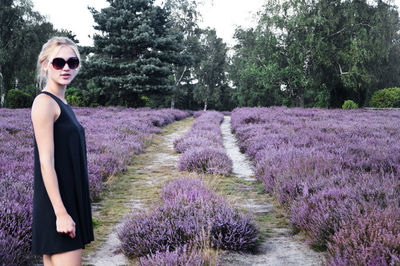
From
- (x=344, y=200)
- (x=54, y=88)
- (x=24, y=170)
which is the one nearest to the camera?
(x=54, y=88)

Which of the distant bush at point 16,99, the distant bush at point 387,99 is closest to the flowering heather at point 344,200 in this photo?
the distant bush at point 16,99

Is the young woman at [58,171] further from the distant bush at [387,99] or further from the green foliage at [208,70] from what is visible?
the green foliage at [208,70]

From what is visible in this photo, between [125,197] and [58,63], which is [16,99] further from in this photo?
[58,63]

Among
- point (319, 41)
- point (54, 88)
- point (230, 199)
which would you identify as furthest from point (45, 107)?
point (319, 41)

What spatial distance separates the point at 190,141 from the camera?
29.3ft

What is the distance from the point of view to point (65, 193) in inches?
69.1

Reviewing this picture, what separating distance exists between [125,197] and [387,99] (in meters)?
33.4

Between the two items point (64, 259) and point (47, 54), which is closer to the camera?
point (64, 259)

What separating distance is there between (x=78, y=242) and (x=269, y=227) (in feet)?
8.35

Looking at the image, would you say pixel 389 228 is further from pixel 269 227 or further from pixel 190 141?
pixel 190 141

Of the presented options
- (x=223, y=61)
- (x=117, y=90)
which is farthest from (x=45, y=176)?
(x=223, y=61)

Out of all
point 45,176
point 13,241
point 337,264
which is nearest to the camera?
point 45,176

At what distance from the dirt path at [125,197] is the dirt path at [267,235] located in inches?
44.5

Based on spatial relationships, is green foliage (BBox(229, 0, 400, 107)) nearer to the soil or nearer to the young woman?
the soil
